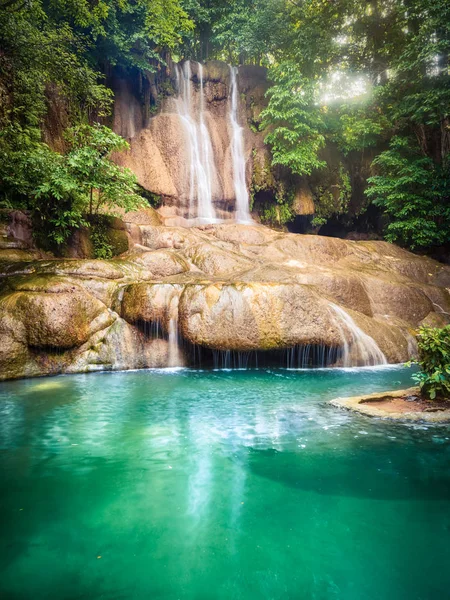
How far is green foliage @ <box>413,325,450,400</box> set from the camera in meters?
4.72

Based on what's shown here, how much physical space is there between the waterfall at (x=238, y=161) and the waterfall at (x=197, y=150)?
133 centimetres

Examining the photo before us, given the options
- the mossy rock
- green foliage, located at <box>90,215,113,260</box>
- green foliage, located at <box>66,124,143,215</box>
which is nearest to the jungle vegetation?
green foliage, located at <box>66,124,143,215</box>

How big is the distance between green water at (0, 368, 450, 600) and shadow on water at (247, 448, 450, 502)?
0.02 meters

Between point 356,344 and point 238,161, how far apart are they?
13333 mm

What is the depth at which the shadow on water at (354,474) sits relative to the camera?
115 inches

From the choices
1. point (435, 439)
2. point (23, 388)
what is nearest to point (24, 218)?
point (23, 388)

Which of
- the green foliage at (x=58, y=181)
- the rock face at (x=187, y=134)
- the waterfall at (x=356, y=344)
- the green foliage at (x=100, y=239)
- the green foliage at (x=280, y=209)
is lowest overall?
the waterfall at (x=356, y=344)

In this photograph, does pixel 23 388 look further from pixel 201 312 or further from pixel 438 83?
pixel 438 83

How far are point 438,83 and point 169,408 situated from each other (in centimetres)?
1642

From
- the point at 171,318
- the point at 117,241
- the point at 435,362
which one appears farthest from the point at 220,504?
the point at 117,241

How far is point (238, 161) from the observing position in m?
18.5

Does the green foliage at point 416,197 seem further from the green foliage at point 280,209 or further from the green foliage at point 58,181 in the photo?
the green foliage at point 58,181

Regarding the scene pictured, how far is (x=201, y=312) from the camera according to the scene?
827cm

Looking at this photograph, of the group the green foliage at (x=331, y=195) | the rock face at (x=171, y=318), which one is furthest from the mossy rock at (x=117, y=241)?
the green foliage at (x=331, y=195)
